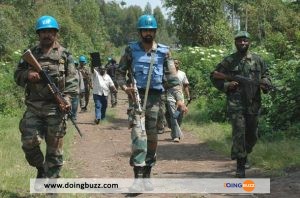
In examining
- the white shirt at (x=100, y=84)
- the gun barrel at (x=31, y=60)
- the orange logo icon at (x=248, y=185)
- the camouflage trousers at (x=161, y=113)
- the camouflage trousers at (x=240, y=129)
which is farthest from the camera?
the white shirt at (x=100, y=84)

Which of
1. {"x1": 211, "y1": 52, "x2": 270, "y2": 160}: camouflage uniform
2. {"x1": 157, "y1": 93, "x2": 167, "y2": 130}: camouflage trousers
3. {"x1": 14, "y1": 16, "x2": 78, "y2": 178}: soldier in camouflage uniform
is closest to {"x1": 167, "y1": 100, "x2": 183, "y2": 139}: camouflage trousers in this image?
{"x1": 157, "y1": 93, "x2": 167, "y2": 130}: camouflage trousers

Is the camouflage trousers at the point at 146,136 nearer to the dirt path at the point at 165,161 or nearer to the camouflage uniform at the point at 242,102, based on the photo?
the dirt path at the point at 165,161

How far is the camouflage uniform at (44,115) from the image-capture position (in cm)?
621

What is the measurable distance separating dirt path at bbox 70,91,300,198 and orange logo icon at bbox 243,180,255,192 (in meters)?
0.27

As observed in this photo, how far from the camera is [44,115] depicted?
6234 millimetres

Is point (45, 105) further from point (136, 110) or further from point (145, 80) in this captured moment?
point (145, 80)

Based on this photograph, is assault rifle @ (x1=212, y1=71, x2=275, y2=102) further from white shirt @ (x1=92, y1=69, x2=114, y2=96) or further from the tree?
the tree

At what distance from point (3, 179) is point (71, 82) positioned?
1.80 meters

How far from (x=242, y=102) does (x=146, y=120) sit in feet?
5.78

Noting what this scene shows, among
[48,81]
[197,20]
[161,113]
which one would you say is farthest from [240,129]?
[197,20]

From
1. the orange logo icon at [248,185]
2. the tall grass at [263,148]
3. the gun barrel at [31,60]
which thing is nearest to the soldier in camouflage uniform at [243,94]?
the orange logo icon at [248,185]

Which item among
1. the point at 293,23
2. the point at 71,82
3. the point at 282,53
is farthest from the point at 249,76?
the point at 293,23

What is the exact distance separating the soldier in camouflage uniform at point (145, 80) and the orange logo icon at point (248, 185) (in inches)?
49.6

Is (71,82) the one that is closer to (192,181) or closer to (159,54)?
(159,54)
